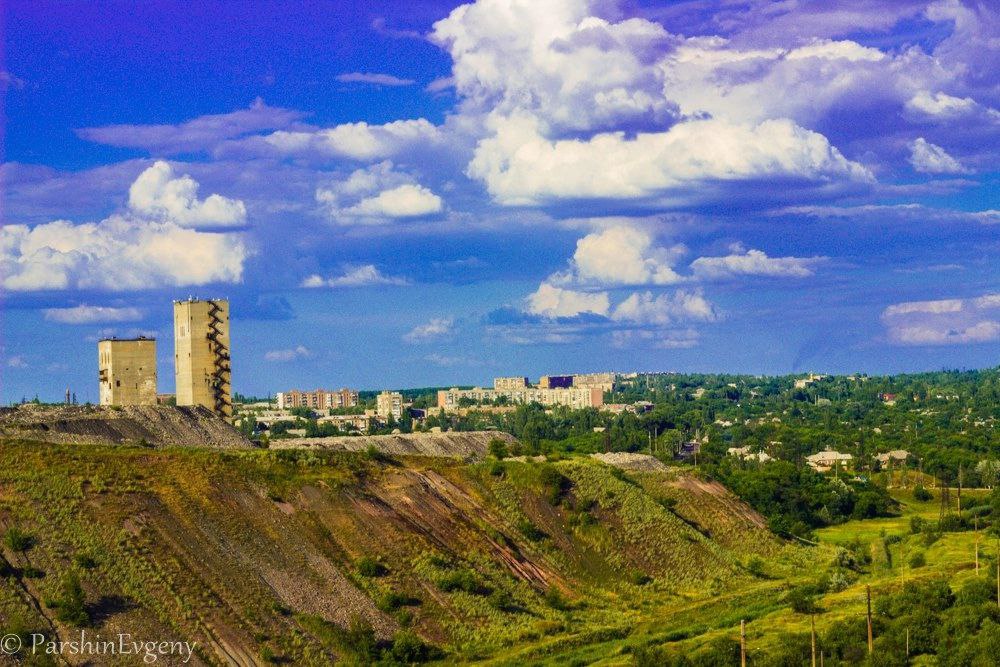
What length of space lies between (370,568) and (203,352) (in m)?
36.4

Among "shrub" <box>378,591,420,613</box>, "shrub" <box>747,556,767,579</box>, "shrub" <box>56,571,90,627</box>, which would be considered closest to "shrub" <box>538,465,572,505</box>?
"shrub" <box>747,556,767,579</box>

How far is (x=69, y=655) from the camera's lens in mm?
51344

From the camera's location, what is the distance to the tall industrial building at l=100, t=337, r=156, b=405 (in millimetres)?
93562

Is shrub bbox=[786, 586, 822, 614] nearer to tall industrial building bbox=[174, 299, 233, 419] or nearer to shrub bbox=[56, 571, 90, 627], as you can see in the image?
shrub bbox=[56, 571, 90, 627]

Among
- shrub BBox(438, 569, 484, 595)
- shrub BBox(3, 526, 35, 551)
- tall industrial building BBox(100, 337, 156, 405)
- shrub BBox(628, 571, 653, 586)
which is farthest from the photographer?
tall industrial building BBox(100, 337, 156, 405)

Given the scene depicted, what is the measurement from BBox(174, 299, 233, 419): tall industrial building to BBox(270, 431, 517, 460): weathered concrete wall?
216 inches

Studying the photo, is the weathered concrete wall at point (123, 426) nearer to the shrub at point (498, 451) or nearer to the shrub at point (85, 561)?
the shrub at point (498, 451)

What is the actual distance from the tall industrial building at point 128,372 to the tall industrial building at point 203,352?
3.81m

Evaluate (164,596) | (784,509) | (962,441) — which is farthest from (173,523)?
(962,441)

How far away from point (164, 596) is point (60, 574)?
13.1 feet

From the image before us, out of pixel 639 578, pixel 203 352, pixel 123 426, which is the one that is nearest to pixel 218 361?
pixel 203 352

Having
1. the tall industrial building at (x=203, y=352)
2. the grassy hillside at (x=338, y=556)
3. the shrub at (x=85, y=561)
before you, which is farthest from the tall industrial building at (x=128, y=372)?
the shrub at (x=85, y=561)

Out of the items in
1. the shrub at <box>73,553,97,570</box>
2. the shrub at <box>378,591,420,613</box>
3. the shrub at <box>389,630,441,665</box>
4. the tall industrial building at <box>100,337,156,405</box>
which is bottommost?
the shrub at <box>389,630,441,665</box>

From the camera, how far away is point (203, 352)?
98.2 m
